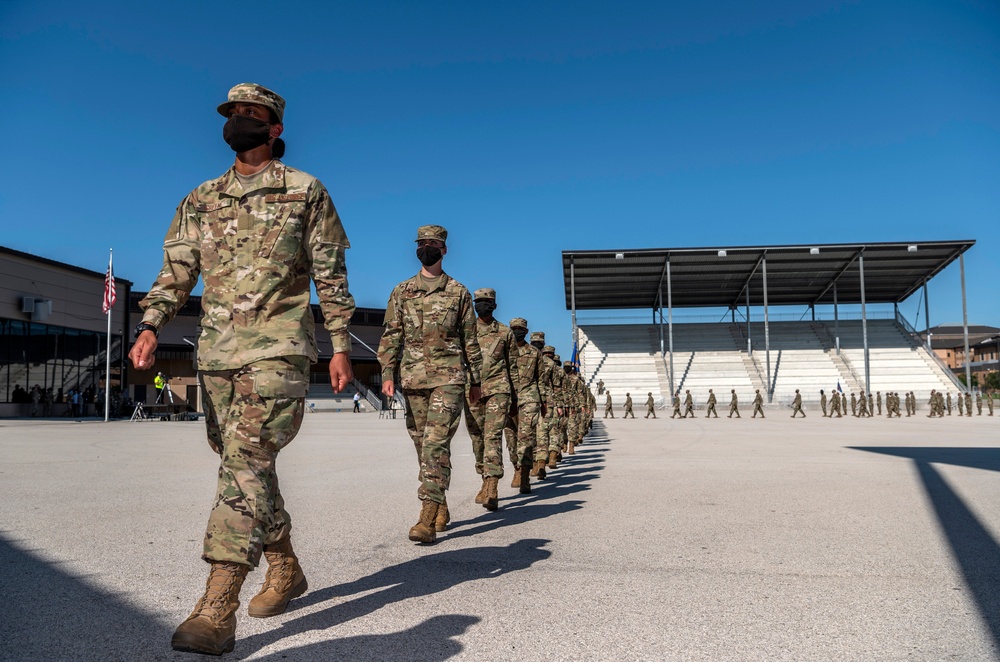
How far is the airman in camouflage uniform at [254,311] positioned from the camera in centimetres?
296

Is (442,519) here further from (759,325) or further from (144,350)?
(759,325)

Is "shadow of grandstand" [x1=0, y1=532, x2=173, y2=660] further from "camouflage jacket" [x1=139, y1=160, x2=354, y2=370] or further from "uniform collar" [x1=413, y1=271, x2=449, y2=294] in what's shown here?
"uniform collar" [x1=413, y1=271, x2=449, y2=294]

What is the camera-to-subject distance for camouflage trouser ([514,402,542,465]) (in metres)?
7.99

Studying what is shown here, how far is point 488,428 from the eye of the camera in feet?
22.0

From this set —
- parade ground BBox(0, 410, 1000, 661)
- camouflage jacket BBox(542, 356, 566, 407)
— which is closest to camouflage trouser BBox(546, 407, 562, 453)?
camouflage jacket BBox(542, 356, 566, 407)

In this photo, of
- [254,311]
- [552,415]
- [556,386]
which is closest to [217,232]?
[254,311]

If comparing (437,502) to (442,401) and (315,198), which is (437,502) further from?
(315,198)

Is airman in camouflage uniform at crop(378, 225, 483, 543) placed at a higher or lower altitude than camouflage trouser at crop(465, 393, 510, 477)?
higher

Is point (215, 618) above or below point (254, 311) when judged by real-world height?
below

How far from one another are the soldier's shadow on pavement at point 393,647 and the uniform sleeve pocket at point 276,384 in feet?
3.03

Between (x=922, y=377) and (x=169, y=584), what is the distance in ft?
174

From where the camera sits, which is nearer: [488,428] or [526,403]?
[488,428]

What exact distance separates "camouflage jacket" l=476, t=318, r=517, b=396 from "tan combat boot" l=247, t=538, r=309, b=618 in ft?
12.2

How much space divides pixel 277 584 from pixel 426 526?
1.70 meters
